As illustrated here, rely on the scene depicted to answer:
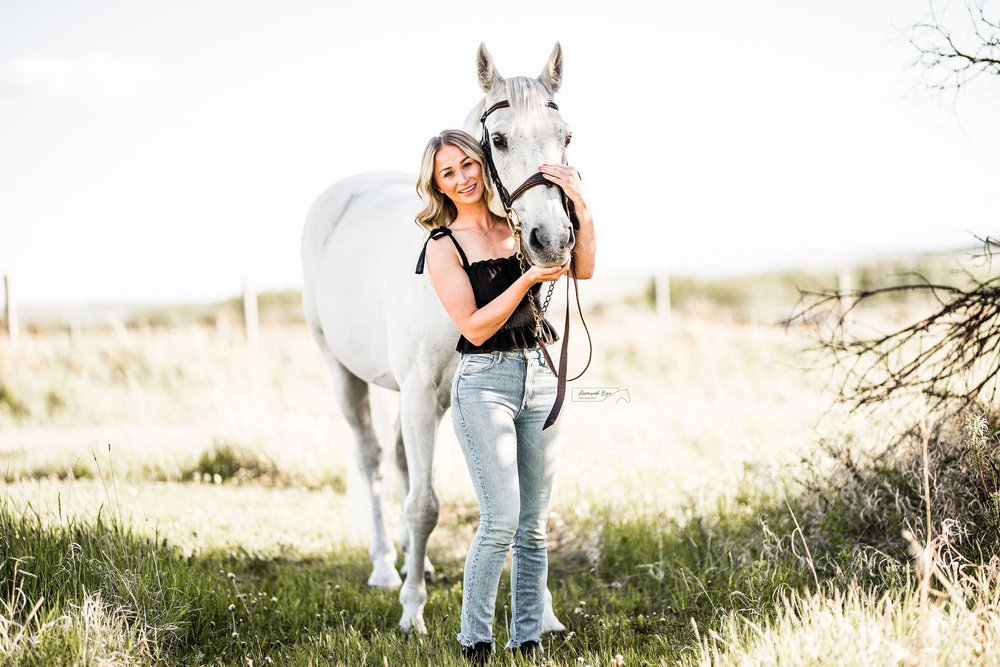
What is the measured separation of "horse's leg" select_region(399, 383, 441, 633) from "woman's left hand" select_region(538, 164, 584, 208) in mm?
1255

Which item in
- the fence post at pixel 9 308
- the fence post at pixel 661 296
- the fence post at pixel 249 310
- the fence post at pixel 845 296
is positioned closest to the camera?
the fence post at pixel 845 296

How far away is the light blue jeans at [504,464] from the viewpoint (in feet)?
9.04

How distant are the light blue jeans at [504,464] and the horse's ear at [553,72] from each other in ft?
3.41

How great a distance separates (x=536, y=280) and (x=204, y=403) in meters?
8.79

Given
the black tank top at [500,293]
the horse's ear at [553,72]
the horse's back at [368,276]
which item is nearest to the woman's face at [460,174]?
the black tank top at [500,293]

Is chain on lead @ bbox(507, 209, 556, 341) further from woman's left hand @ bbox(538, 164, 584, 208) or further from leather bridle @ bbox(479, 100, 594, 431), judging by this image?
woman's left hand @ bbox(538, 164, 584, 208)

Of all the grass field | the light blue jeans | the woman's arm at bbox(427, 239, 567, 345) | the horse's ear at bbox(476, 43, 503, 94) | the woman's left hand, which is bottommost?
A: the grass field

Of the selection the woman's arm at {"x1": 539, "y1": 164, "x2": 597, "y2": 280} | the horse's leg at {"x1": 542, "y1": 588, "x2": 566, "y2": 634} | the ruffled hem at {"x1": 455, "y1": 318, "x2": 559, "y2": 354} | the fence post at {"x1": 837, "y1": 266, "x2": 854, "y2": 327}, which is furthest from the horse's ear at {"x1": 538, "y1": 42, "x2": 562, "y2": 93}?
the horse's leg at {"x1": 542, "y1": 588, "x2": 566, "y2": 634}

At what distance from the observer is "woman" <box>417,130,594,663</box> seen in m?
2.74

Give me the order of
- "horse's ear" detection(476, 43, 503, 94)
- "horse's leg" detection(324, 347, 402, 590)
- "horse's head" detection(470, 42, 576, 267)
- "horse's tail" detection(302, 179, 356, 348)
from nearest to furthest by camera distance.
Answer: "horse's head" detection(470, 42, 576, 267) < "horse's ear" detection(476, 43, 503, 94) < "horse's leg" detection(324, 347, 402, 590) < "horse's tail" detection(302, 179, 356, 348)

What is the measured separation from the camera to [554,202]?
2.56 meters

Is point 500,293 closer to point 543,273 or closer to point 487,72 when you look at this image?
point 543,273

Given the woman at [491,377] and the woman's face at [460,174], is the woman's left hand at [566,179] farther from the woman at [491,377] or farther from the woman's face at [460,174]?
the woman's face at [460,174]

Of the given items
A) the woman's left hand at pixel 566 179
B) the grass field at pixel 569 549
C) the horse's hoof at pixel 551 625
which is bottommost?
the horse's hoof at pixel 551 625
